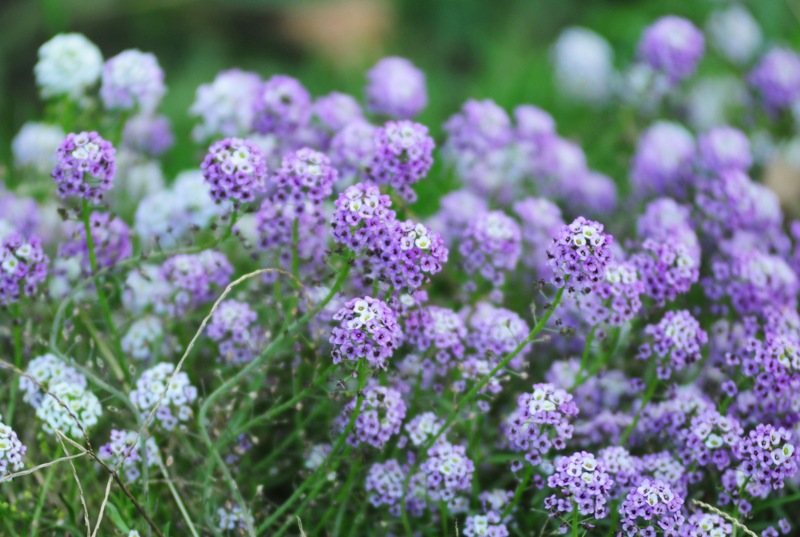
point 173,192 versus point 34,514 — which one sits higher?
point 173,192

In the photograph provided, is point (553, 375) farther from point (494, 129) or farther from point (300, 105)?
point (300, 105)

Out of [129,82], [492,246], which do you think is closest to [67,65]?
[129,82]

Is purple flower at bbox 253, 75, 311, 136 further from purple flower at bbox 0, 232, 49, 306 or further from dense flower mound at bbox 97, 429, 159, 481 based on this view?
dense flower mound at bbox 97, 429, 159, 481

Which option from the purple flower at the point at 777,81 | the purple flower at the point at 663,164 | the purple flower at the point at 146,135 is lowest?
the purple flower at the point at 146,135

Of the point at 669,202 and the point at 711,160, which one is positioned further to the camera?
the point at 711,160

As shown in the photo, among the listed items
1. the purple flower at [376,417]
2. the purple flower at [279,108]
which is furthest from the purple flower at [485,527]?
the purple flower at [279,108]

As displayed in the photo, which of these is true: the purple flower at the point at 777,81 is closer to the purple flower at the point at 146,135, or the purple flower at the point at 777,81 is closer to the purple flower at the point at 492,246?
the purple flower at the point at 492,246

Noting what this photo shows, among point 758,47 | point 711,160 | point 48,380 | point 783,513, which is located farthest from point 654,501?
point 758,47
